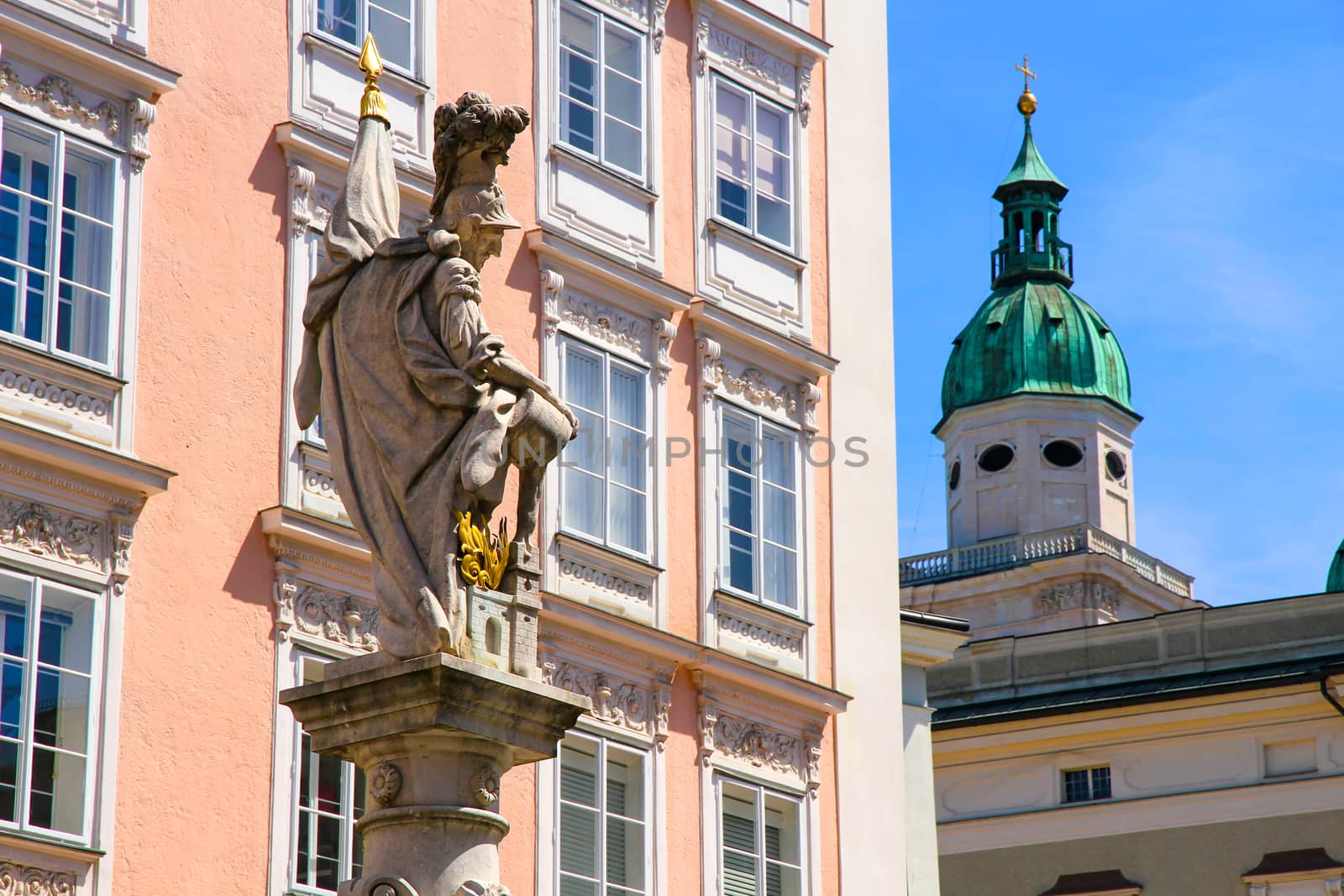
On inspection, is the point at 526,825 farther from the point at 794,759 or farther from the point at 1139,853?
the point at 1139,853

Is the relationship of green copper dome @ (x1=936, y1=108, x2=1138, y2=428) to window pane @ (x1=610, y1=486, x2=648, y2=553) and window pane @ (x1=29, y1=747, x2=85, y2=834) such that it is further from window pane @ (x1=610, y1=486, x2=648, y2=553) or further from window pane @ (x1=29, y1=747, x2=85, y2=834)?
window pane @ (x1=29, y1=747, x2=85, y2=834)

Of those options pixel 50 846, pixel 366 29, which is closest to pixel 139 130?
pixel 366 29

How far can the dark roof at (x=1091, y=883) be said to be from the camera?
47781 mm

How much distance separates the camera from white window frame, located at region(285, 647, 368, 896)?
22.7 meters

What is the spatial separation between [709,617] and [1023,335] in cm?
7233

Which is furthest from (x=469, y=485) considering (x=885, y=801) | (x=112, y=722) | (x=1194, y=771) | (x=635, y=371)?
(x=1194, y=771)

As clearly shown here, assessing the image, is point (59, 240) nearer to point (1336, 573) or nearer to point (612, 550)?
point (612, 550)

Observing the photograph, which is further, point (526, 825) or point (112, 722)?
point (526, 825)

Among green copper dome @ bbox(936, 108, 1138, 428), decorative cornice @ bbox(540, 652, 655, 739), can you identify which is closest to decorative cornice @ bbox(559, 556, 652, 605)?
decorative cornice @ bbox(540, 652, 655, 739)

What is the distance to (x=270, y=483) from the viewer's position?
77.2 feet

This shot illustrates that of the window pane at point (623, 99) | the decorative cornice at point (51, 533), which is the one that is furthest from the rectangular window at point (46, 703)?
the window pane at point (623, 99)

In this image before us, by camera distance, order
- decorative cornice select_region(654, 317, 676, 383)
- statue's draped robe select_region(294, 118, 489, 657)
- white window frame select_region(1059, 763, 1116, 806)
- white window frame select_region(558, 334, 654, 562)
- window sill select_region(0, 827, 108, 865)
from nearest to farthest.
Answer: statue's draped robe select_region(294, 118, 489, 657), window sill select_region(0, 827, 108, 865), white window frame select_region(558, 334, 654, 562), decorative cornice select_region(654, 317, 676, 383), white window frame select_region(1059, 763, 1116, 806)

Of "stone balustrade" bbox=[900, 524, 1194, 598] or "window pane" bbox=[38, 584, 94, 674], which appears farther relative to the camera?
"stone balustrade" bbox=[900, 524, 1194, 598]

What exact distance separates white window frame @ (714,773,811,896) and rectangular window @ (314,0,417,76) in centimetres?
797
